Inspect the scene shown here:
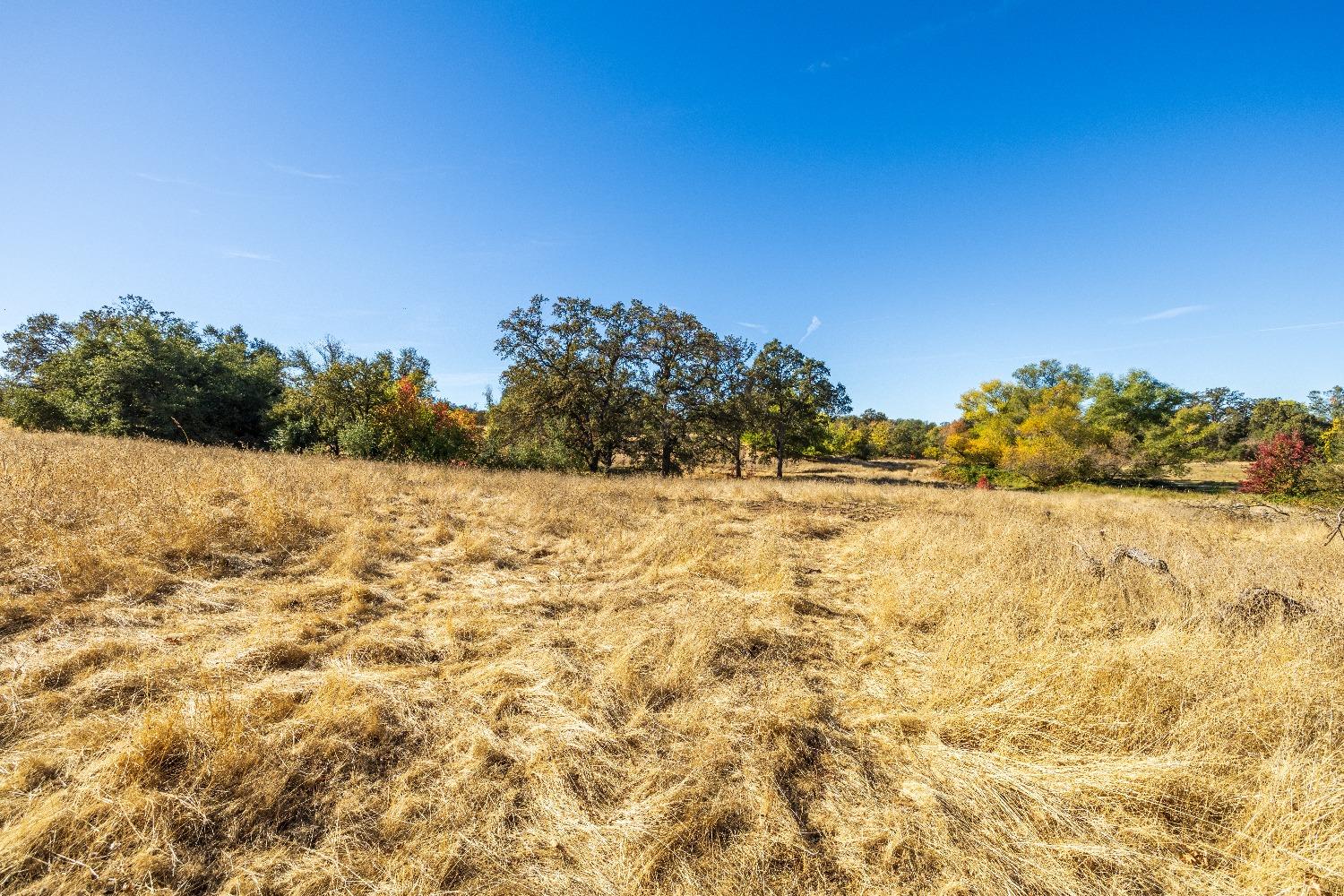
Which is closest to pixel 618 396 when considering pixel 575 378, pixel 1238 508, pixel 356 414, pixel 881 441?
pixel 575 378

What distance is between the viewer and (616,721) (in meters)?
2.99

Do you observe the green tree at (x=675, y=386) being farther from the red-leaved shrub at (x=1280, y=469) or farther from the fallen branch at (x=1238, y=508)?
the red-leaved shrub at (x=1280, y=469)

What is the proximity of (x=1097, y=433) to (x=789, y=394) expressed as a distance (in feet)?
87.0

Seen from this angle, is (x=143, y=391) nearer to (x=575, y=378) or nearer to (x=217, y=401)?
Result: (x=217, y=401)

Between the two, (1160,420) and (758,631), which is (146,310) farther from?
(1160,420)

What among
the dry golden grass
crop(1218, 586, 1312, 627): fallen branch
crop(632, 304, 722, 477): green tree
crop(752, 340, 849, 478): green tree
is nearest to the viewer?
the dry golden grass

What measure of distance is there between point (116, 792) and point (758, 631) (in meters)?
4.22

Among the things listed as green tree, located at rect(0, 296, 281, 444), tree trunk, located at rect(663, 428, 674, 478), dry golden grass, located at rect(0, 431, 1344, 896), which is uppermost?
green tree, located at rect(0, 296, 281, 444)

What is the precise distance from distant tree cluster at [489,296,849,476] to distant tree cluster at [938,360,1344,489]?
22407mm

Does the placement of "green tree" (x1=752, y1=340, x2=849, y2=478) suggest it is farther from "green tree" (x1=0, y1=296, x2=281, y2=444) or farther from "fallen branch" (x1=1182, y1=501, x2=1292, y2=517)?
"green tree" (x1=0, y1=296, x2=281, y2=444)

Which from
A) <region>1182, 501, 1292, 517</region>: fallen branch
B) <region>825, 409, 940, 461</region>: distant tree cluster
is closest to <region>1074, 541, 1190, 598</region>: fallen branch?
<region>1182, 501, 1292, 517</region>: fallen branch

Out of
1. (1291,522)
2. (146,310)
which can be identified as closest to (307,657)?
(1291,522)

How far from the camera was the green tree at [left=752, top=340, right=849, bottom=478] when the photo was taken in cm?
2703

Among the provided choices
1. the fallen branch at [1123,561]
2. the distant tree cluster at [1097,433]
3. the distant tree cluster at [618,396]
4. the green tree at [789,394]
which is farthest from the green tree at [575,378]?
the distant tree cluster at [1097,433]
